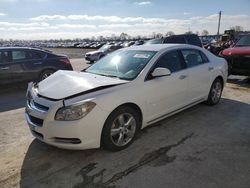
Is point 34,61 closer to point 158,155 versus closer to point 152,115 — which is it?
point 152,115

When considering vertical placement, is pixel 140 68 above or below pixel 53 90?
above

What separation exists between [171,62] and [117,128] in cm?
179

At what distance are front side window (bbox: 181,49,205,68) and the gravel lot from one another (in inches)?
45.5

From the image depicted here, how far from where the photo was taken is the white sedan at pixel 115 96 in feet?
11.1

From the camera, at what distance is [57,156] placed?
3701 millimetres

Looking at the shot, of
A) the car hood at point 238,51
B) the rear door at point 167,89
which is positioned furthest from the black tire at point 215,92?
the car hood at point 238,51

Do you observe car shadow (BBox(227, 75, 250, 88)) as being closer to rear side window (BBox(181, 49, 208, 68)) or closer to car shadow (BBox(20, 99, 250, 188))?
rear side window (BBox(181, 49, 208, 68))

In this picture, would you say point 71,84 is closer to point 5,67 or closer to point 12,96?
point 12,96

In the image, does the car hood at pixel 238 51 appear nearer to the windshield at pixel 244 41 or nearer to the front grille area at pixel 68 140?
the windshield at pixel 244 41

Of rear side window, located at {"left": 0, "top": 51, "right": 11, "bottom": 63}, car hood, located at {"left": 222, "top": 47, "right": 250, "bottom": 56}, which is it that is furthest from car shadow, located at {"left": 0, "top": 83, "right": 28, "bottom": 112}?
car hood, located at {"left": 222, "top": 47, "right": 250, "bottom": 56}

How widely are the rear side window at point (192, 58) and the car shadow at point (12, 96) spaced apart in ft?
13.8

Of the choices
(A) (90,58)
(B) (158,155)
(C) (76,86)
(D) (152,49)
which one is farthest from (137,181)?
(A) (90,58)

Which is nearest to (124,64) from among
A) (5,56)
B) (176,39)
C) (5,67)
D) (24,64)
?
(24,64)

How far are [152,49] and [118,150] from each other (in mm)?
2062
